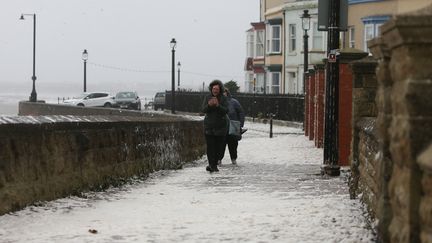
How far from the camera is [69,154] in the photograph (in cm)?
1000

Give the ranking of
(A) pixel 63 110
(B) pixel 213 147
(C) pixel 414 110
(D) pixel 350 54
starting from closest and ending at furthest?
(C) pixel 414 110
(D) pixel 350 54
(B) pixel 213 147
(A) pixel 63 110

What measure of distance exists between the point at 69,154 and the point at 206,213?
2.39m

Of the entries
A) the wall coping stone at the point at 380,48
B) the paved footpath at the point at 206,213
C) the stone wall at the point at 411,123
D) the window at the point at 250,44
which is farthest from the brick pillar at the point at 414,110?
the window at the point at 250,44

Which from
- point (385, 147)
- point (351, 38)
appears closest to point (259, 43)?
point (351, 38)

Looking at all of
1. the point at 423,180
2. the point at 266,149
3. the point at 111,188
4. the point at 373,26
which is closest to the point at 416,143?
the point at 423,180

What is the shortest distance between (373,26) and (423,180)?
40270 mm

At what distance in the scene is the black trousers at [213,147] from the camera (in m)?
13.9

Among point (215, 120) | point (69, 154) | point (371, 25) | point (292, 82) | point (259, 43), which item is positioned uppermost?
point (259, 43)

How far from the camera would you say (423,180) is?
14.6ft

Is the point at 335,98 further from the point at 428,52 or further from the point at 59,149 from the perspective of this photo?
the point at 428,52

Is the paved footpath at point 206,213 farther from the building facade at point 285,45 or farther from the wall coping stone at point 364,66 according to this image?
the building facade at point 285,45

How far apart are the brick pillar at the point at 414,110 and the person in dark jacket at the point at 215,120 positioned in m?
9.20

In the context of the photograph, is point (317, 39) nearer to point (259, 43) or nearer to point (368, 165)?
point (259, 43)

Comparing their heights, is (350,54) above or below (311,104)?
above
